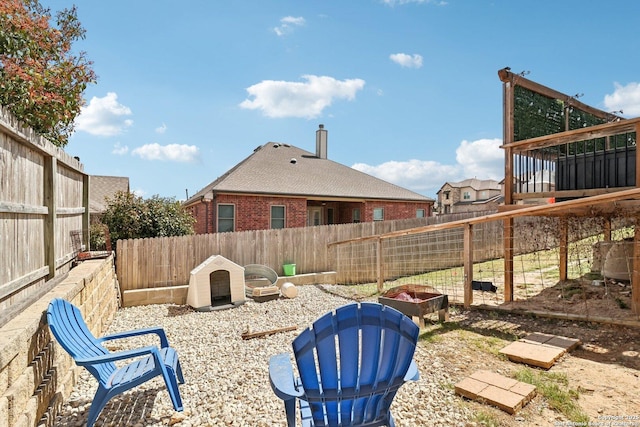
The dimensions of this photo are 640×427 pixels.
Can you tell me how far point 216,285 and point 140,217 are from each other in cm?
317

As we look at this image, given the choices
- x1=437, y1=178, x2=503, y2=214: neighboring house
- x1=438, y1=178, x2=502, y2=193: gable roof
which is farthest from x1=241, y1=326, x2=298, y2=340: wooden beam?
x1=438, y1=178, x2=502, y2=193: gable roof

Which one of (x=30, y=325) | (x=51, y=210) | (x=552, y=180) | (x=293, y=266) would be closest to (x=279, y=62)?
(x=293, y=266)

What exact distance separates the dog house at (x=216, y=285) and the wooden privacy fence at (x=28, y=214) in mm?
2233

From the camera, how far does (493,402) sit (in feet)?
9.89

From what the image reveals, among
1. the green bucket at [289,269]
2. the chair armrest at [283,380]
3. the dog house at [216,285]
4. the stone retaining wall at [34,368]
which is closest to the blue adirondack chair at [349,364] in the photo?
the chair armrest at [283,380]

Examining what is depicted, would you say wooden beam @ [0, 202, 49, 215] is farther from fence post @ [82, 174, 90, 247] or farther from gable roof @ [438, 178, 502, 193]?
gable roof @ [438, 178, 502, 193]

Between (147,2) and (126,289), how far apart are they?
5.86 meters

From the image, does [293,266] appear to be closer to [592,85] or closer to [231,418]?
[231,418]

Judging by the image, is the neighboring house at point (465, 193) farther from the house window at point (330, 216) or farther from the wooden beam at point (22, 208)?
the wooden beam at point (22, 208)

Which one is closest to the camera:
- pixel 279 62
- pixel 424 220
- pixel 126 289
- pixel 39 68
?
pixel 39 68

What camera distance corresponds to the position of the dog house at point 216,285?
6914 mm

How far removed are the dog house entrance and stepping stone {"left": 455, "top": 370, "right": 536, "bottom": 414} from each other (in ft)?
18.2

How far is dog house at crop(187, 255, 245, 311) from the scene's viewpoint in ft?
22.7

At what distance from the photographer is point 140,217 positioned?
9094 mm
